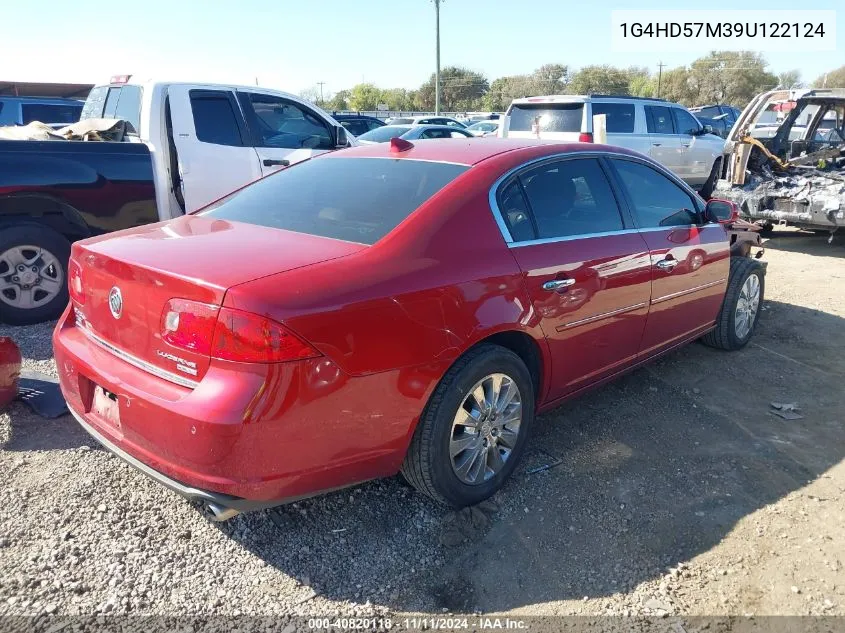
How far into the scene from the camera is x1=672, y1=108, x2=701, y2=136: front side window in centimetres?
1232

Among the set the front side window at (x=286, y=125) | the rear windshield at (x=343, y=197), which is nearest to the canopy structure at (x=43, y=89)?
the front side window at (x=286, y=125)

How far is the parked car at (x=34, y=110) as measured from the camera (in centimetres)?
1298

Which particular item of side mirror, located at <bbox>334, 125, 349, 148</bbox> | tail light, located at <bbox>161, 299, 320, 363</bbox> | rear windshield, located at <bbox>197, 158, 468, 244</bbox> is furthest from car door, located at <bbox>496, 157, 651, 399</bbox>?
side mirror, located at <bbox>334, 125, 349, 148</bbox>

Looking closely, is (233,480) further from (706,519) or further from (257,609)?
(706,519)

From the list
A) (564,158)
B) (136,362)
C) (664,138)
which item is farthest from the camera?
(664,138)

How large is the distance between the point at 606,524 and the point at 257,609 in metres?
1.51

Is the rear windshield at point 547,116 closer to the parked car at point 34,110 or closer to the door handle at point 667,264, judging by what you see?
the door handle at point 667,264

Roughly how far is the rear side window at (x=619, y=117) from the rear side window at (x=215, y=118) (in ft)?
21.5

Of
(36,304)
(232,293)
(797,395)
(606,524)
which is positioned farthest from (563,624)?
(36,304)

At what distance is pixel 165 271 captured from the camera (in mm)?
2441

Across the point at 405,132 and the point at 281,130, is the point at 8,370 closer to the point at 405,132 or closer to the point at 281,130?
the point at 281,130

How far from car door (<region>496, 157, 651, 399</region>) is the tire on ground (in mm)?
3898

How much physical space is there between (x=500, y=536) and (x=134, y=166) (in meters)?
4.47

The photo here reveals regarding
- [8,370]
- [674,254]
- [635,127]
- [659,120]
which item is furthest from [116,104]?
[659,120]
